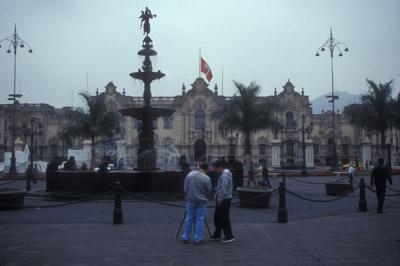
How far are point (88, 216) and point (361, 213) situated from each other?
729cm

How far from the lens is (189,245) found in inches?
309

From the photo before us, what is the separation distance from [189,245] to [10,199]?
7.26 meters

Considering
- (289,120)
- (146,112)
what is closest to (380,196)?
(146,112)

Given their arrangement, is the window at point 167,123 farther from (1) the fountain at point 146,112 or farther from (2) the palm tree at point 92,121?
(1) the fountain at point 146,112

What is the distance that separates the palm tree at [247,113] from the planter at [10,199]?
22.6 meters

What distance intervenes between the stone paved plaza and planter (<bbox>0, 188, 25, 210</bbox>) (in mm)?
461

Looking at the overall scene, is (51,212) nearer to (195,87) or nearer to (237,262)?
(237,262)

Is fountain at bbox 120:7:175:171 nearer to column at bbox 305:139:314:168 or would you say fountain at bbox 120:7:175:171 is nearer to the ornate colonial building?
column at bbox 305:139:314:168

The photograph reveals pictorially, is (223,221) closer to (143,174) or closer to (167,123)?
(143,174)

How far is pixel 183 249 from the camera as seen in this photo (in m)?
7.46

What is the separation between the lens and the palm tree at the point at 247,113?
34125mm

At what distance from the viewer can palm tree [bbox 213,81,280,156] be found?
34125 mm

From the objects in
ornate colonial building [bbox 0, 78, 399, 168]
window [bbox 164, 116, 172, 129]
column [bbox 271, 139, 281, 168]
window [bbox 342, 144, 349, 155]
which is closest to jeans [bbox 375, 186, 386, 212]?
column [bbox 271, 139, 281, 168]

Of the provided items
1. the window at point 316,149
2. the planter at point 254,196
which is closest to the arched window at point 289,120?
the window at point 316,149
